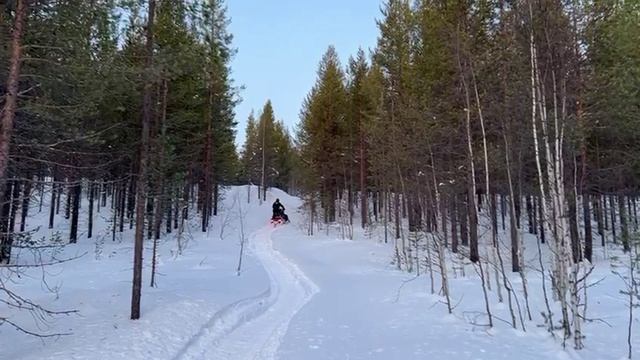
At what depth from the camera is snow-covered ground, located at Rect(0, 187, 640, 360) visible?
6805 millimetres

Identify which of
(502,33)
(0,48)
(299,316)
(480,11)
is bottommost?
(299,316)

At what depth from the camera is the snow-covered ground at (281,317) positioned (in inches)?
268

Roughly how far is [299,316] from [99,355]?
14.1ft

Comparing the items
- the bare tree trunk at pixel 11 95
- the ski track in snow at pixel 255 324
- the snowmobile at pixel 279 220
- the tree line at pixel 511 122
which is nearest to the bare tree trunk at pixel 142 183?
the ski track in snow at pixel 255 324

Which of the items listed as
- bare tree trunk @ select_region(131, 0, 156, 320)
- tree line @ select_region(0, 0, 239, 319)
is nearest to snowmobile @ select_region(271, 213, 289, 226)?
tree line @ select_region(0, 0, 239, 319)

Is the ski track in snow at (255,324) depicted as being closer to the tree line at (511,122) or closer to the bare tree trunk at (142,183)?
the bare tree trunk at (142,183)

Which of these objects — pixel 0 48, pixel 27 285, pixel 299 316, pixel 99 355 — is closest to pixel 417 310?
pixel 299 316

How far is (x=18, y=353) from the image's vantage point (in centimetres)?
632

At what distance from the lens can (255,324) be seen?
29.6 feet

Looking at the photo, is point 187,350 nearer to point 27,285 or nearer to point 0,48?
point 0,48

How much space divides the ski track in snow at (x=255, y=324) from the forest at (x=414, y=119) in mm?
1662

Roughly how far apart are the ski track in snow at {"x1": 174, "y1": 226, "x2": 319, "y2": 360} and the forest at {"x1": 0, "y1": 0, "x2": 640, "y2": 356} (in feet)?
5.45

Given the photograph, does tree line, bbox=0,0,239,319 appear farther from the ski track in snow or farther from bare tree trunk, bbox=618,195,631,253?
bare tree trunk, bbox=618,195,631,253

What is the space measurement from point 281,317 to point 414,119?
8.69 metres
